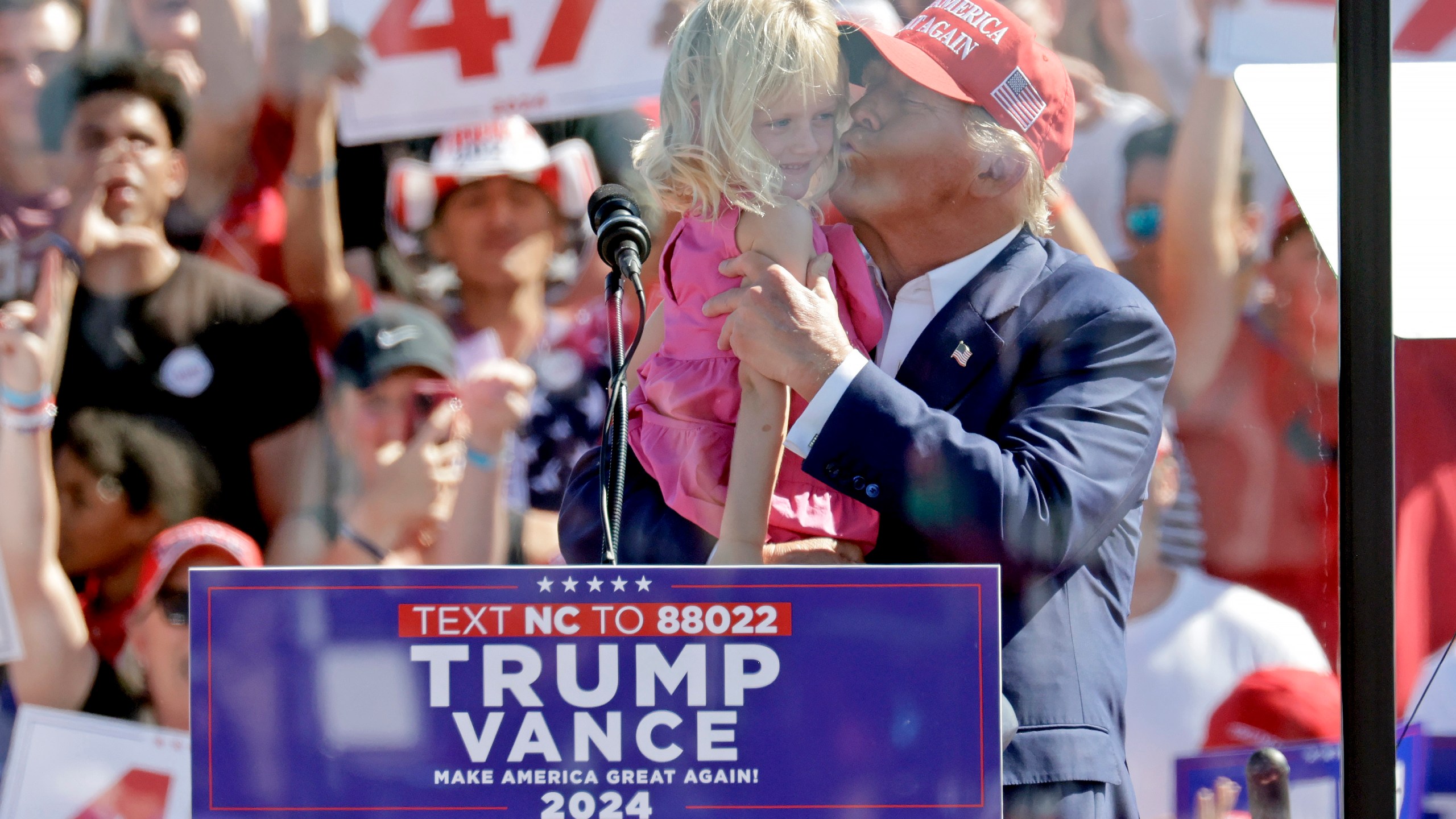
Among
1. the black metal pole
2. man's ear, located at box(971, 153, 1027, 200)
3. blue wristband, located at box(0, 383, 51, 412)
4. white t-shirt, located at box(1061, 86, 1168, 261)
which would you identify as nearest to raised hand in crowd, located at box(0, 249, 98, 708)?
blue wristband, located at box(0, 383, 51, 412)

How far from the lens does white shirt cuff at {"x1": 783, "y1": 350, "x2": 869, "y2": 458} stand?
1586mm

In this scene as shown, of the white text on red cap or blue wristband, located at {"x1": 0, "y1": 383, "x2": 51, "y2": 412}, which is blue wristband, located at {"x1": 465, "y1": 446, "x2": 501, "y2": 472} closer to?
blue wristband, located at {"x1": 0, "y1": 383, "x2": 51, "y2": 412}

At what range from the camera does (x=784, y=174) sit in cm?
161

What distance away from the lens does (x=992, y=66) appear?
1641mm

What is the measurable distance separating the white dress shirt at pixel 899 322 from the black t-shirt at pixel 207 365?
0.66 m

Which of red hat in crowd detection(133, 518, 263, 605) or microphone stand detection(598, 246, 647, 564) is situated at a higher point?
microphone stand detection(598, 246, 647, 564)

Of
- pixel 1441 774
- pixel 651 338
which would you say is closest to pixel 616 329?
pixel 651 338

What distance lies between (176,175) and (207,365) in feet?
0.85

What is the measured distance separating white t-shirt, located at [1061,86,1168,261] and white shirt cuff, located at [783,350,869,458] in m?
0.42

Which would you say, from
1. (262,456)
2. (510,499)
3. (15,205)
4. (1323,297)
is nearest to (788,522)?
(510,499)

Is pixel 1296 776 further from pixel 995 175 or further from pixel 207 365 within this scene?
pixel 207 365

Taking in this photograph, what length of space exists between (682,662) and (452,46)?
2.90 feet

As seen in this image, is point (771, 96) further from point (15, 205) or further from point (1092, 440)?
point (15, 205)

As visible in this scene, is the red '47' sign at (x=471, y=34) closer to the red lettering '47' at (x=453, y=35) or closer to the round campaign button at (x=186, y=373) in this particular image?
the red lettering '47' at (x=453, y=35)
